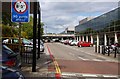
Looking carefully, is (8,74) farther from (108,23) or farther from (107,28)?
(108,23)

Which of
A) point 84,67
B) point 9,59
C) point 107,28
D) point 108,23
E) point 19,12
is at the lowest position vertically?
point 84,67

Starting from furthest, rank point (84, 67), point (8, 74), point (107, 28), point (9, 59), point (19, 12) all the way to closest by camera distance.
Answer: point (107, 28), point (84, 67), point (19, 12), point (9, 59), point (8, 74)

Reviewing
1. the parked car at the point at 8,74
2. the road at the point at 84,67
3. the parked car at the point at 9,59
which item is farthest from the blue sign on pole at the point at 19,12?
the parked car at the point at 8,74

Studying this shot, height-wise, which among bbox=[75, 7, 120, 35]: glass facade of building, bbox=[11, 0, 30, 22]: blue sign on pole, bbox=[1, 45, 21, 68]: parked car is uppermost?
bbox=[75, 7, 120, 35]: glass facade of building

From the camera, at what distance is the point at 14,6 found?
39.9 ft

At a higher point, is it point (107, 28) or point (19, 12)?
point (107, 28)

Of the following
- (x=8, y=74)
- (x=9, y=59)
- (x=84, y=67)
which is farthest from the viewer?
(x=84, y=67)

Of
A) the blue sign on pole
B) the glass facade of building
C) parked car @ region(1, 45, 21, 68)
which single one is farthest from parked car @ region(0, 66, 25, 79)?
the glass facade of building

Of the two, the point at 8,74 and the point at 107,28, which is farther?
the point at 107,28

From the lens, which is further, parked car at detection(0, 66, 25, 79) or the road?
the road

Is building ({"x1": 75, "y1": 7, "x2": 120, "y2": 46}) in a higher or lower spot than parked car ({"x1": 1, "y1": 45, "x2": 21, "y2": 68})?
higher

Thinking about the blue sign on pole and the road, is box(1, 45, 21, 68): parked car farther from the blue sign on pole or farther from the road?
the road

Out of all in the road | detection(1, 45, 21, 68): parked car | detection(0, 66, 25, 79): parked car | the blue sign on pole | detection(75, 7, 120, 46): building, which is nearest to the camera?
detection(0, 66, 25, 79): parked car

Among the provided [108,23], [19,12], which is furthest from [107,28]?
[19,12]
